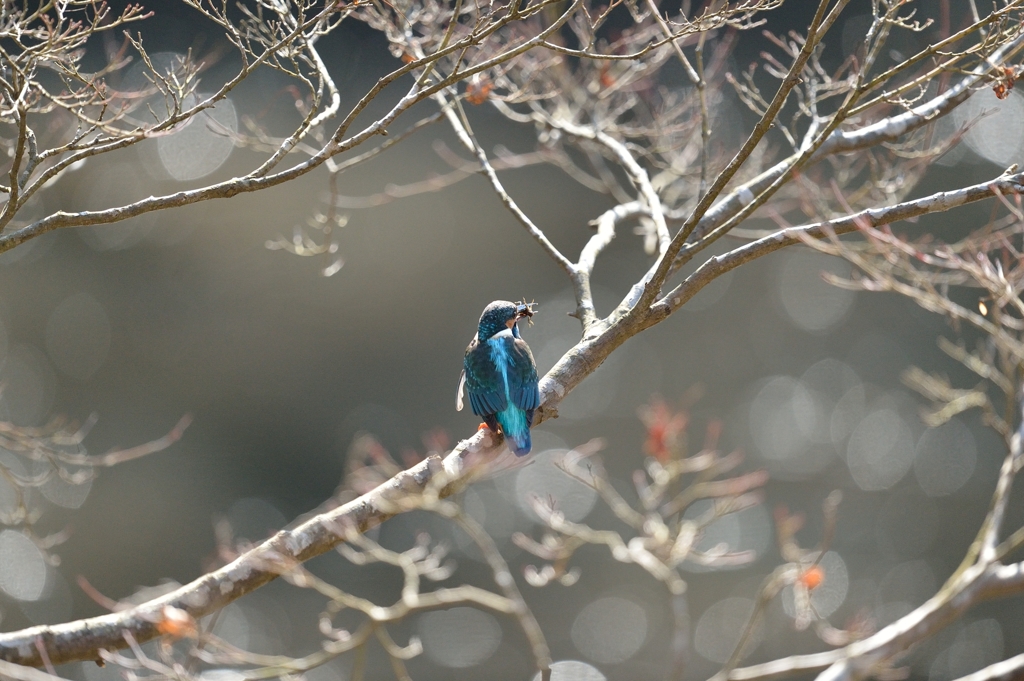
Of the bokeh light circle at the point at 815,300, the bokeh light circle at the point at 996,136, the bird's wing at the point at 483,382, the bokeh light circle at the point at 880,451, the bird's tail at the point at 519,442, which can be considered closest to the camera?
the bird's tail at the point at 519,442

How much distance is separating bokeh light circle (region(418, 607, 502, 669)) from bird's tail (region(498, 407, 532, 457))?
259 inches

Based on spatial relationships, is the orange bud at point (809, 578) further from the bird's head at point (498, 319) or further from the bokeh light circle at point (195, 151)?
the bokeh light circle at point (195, 151)

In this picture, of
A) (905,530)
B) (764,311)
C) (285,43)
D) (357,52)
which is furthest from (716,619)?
(285,43)

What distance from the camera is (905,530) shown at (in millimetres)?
10227

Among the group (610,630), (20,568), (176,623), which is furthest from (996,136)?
(20,568)

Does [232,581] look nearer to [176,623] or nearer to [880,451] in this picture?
[176,623]

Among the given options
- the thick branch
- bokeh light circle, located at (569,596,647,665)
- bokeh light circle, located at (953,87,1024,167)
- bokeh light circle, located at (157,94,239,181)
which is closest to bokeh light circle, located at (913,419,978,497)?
bokeh light circle, located at (953,87,1024,167)

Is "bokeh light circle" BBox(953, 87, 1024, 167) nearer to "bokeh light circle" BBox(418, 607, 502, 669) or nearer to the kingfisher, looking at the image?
"bokeh light circle" BBox(418, 607, 502, 669)

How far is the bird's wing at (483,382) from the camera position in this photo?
364cm

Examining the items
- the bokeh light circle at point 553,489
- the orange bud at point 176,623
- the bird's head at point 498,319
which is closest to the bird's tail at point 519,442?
the bird's head at point 498,319

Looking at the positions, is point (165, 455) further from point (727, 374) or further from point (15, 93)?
point (15, 93)

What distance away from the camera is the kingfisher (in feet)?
11.4

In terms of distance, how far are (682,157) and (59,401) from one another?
7.25m

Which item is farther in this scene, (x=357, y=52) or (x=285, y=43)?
(x=357, y=52)
